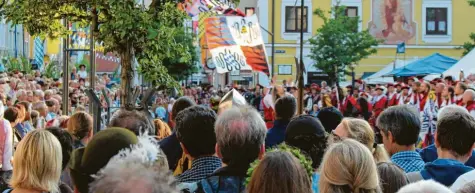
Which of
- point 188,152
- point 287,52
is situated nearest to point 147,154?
point 188,152

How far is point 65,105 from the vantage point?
1234 cm

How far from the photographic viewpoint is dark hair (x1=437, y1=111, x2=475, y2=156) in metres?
6.29

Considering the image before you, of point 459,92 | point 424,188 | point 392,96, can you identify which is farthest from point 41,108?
point 392,96

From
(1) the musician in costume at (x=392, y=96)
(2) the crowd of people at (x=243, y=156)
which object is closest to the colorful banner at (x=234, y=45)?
(1) the musician in costume at (x=392, y=96)

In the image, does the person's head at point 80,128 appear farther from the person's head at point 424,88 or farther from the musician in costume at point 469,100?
the person's head at point 424,88

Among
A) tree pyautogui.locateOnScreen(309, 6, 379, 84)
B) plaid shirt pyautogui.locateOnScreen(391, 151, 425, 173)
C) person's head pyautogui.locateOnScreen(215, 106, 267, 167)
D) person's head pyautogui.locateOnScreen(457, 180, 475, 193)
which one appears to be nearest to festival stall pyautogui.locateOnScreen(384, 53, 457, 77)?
tree pyautogui.locateOnScreen(309, 6, 379, 84)

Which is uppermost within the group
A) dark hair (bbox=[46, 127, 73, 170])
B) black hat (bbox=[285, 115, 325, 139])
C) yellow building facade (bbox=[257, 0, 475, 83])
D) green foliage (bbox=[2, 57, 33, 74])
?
yellow building facade (bbox=[257, 0, 475, 83])

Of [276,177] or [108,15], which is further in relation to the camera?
[108,15]

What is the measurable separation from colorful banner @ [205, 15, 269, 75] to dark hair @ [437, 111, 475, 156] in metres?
11.5

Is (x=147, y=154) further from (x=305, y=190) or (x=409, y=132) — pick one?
(x=409, y=132)

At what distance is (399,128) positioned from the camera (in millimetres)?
6664

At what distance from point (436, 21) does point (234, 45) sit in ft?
137

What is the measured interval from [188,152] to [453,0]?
179 feet

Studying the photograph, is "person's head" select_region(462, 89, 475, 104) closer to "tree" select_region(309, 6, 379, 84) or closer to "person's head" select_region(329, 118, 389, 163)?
"person's head" select_region(329, 118, 389, 163)
